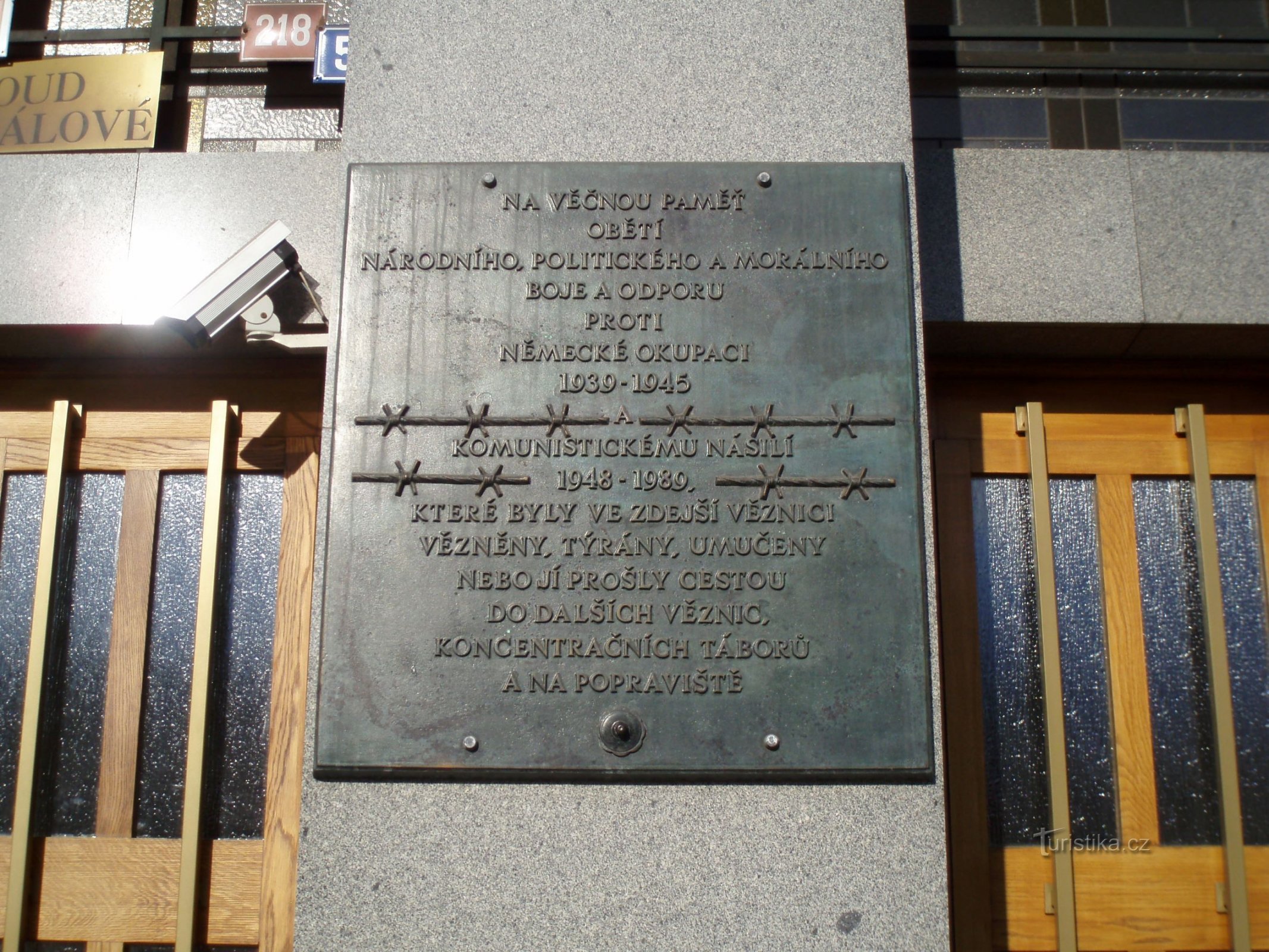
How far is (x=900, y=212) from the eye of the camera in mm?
3162

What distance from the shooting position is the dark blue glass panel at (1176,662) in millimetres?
3389

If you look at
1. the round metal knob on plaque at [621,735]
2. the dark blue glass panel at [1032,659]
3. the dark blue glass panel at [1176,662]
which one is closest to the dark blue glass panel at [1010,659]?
the dark blue glass panel at [1032,659]

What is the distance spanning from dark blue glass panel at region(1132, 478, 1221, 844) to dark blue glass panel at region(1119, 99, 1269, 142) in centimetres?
156

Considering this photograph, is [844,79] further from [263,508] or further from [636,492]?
[263,508]

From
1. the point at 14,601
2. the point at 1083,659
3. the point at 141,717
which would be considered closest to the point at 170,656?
the point at 141,717

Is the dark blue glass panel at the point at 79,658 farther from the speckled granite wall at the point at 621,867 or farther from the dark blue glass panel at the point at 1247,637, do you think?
the dark blue glass panel at the point at 1247,637

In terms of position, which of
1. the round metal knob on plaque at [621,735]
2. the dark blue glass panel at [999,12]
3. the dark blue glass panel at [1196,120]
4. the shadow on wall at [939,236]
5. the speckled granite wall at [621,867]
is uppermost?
the dark blue glass panel at [999,12]

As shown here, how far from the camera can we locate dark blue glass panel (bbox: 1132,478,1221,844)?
3389 millimetres

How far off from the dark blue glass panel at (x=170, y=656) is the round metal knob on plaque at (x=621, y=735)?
1706mm

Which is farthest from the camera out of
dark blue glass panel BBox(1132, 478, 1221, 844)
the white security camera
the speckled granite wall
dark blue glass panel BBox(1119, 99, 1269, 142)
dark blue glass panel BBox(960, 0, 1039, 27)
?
dark blue glass panel BBox(960, 0, 1039, 27)

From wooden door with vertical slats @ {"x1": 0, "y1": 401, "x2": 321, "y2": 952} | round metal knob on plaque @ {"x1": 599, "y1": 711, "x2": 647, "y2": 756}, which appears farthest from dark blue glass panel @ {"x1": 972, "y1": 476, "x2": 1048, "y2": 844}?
wooden door with vertical slats @ {"x1": 0, "y1": 401, "x2": 321, "y2": 952}

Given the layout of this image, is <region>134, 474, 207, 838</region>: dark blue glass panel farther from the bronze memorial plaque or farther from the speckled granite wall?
the bronze memorial plaque

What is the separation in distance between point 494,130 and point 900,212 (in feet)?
4.58

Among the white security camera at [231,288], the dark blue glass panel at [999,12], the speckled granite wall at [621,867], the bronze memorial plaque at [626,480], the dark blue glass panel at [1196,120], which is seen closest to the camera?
the speckled granite wall at [621,867]
